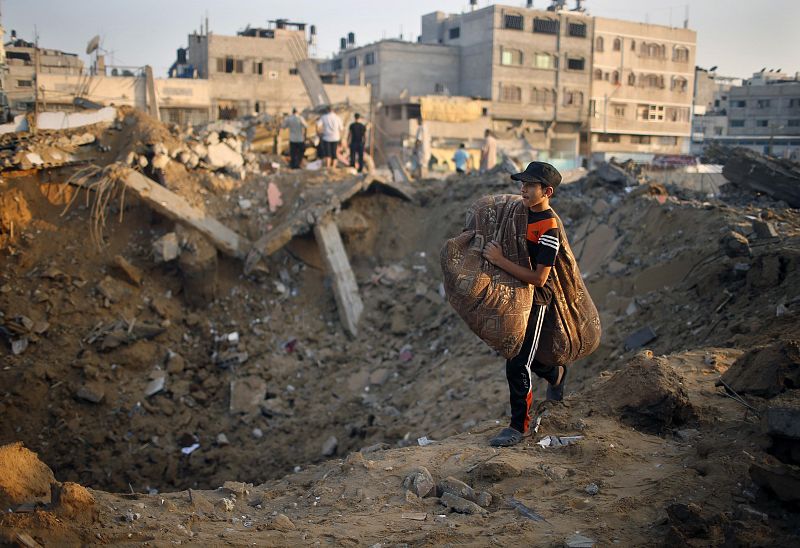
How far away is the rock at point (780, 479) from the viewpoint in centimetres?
277

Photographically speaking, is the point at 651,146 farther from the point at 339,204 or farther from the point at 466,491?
the point at 466,491

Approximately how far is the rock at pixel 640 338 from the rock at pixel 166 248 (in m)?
6.14

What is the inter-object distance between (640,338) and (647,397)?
2.66 meters

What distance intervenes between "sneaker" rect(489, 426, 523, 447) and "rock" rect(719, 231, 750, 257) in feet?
12.8

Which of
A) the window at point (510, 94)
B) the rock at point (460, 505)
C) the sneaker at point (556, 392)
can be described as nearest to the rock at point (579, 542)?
the rock at point (460, 505)

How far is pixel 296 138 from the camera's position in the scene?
1374 cm

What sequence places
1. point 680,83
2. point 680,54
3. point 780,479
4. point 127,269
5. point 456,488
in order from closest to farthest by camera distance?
point 780,479 → point 456,488 → point 127,269 → point 680,54 → point 680,83

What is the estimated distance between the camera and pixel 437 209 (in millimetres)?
11828

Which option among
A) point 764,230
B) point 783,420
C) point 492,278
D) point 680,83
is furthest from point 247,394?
point 680,83

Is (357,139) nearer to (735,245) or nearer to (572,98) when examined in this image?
(735,245)

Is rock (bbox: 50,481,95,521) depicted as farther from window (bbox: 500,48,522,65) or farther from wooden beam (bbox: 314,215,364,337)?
window (bbox: 500,48,522,65)

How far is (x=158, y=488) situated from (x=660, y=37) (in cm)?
4795

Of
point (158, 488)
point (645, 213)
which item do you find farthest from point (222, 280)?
point (645, 213)

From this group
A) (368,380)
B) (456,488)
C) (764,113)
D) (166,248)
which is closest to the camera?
(456,488)
